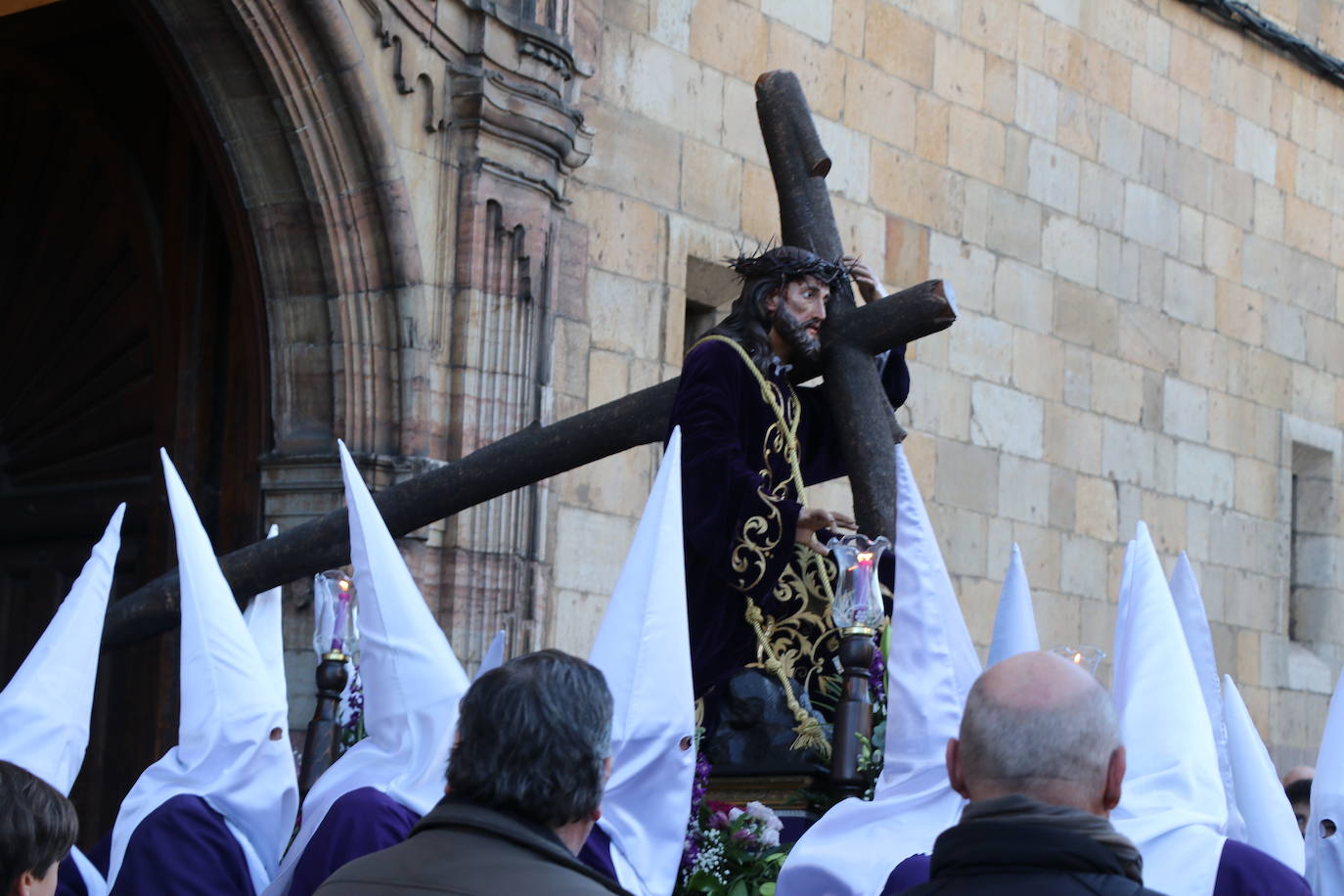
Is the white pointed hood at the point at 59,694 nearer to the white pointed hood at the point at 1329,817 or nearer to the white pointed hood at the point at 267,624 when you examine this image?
the white pointed hood at the point at 267,624

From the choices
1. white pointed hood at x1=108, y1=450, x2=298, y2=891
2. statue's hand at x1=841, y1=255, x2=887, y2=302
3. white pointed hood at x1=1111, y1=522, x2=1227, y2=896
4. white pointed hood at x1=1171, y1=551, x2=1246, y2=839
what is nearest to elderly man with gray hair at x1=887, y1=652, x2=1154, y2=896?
white pointed hood at x1=1111, y1=522, x2=1227, y2=896

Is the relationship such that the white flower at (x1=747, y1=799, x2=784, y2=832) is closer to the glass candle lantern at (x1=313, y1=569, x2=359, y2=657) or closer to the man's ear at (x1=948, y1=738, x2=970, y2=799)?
the glass candle lantern at (x1=313, y1=569, x2=359, y2=657)

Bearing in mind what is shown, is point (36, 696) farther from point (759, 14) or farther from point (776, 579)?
point (759, 14)

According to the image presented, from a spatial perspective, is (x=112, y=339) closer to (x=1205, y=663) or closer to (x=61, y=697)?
(x=61, y=697)

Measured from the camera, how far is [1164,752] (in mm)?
3449

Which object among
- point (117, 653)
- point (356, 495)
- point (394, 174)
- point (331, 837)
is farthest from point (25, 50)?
point (331, 837)

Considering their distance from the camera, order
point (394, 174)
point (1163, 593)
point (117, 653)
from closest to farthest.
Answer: point (1163, 593) → point (394, 174) → point (117, 653)

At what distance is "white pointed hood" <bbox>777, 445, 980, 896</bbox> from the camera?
338 cm

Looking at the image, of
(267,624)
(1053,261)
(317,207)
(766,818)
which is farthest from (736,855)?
(1053,261)

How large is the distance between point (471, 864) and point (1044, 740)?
0.68 meters

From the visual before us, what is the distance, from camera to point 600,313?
8195 mm

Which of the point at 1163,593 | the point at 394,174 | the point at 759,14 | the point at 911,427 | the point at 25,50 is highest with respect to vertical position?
the point at 759,14

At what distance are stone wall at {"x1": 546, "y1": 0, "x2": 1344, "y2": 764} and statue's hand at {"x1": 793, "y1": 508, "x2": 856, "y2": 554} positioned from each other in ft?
10.5

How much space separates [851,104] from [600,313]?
1.99 m
